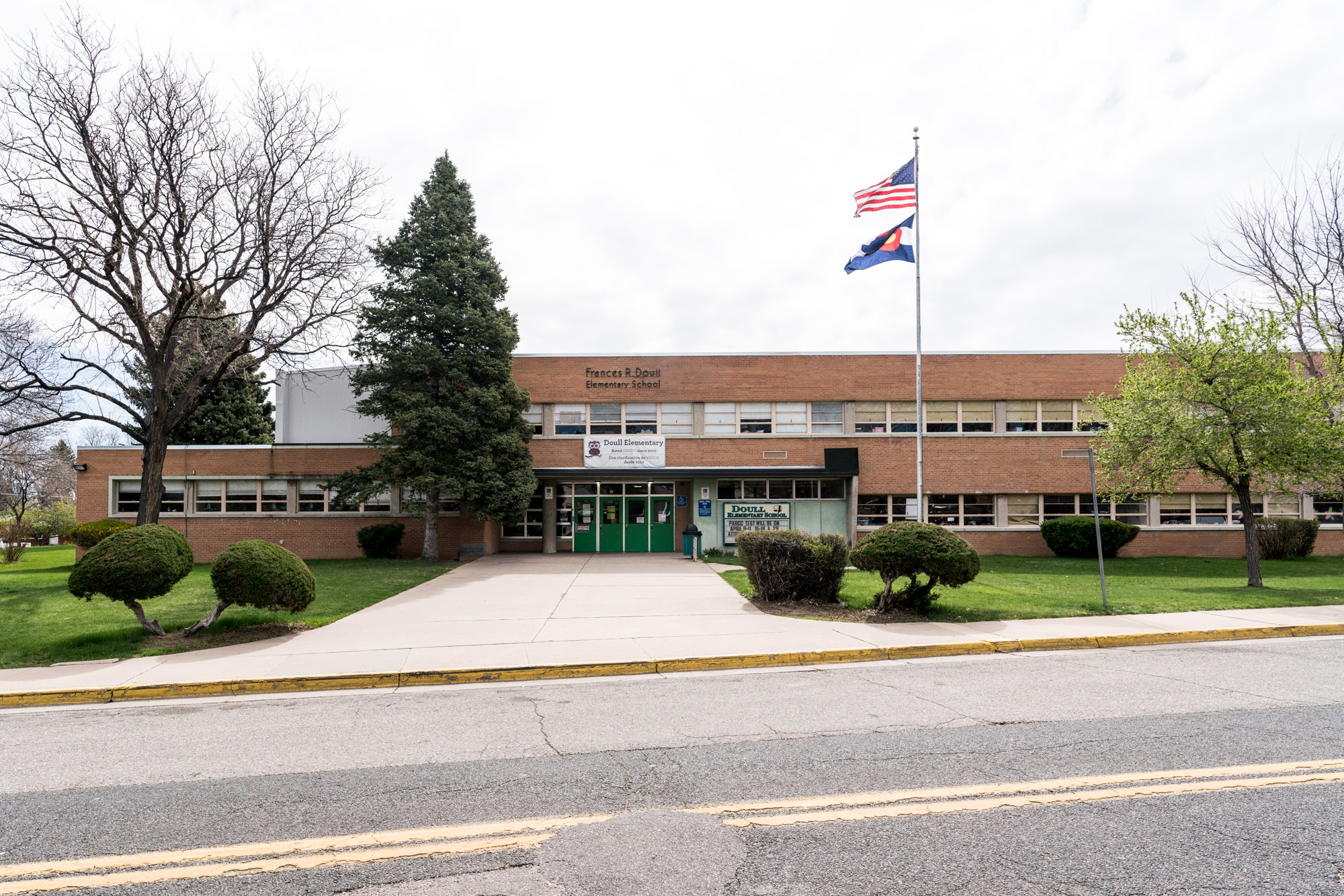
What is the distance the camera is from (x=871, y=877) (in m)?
3.41

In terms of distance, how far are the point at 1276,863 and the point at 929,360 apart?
2460 cm

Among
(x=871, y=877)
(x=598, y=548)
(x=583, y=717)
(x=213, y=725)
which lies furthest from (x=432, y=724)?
(x=598, y=548)

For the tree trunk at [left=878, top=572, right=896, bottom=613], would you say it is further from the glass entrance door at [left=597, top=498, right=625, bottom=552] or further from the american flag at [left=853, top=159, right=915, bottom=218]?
the glass entrance door at [left=597, top=498, right=625, bottom=552]

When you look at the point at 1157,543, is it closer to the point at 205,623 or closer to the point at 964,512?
the point at 964,512

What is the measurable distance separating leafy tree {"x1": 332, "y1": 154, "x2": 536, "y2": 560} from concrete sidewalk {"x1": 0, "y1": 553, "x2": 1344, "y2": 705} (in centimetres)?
810

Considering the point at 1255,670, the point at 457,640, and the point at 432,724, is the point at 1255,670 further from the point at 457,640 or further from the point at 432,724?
the point at 457,640

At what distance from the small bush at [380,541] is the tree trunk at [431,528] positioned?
1.95m

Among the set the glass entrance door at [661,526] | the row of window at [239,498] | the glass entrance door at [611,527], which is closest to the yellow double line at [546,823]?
the glass entrance door at [661,526]

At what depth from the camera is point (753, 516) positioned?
2617cm

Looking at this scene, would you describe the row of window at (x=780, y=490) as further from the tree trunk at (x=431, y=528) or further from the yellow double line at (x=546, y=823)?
the yellow double line at (x=546, y=823)

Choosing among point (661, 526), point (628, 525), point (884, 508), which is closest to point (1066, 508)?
point (884, 508)

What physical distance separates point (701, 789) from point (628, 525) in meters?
22.7

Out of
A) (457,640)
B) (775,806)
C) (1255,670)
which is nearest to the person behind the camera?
(775,806)

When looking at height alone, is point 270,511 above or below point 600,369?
below
